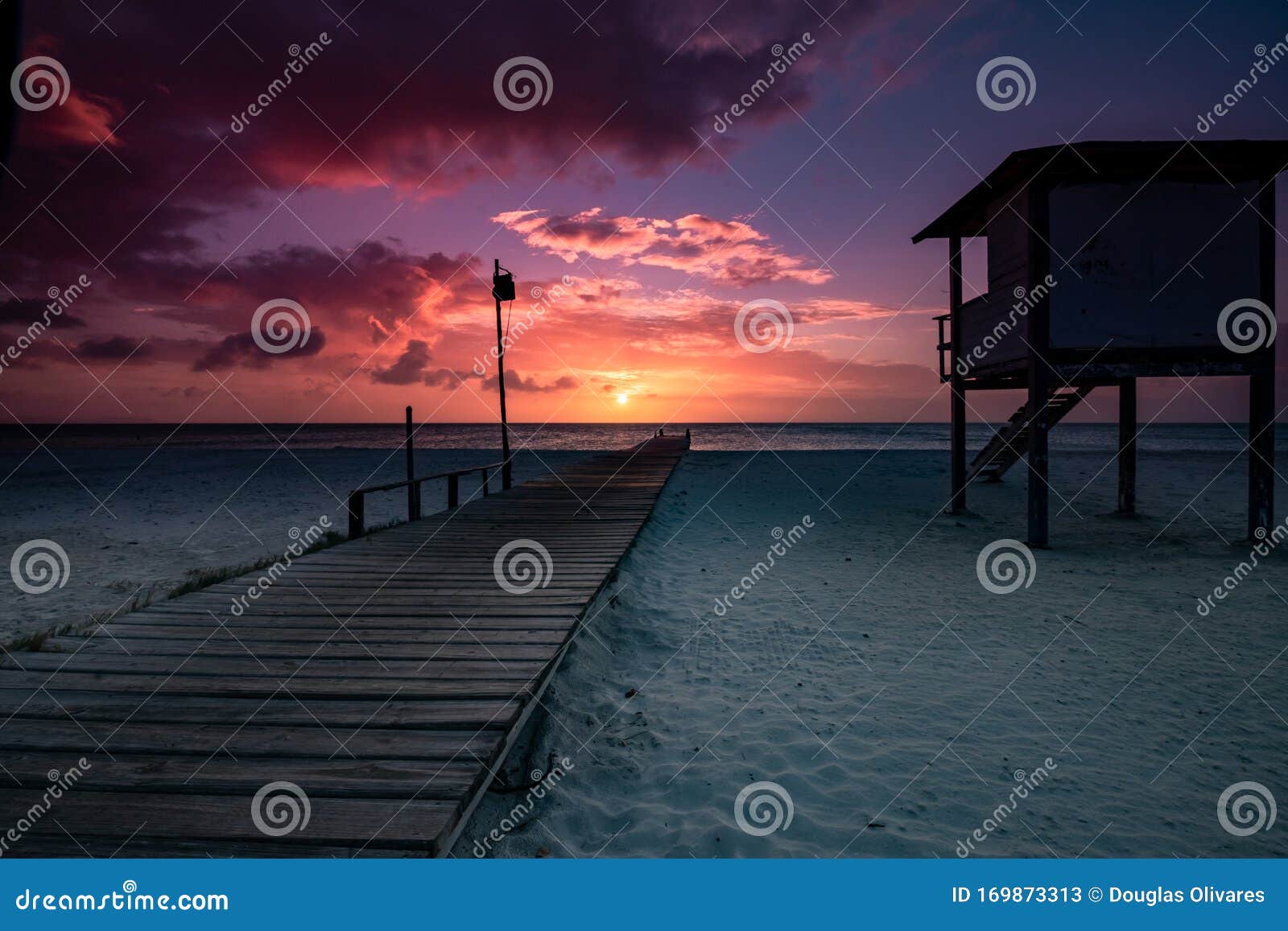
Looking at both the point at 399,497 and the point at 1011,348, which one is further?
the point at 399,497

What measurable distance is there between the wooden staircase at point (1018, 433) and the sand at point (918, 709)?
10.3 feet

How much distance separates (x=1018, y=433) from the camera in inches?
485

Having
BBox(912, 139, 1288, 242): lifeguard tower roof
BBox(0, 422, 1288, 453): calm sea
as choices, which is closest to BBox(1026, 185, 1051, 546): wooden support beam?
BBox(912, 139, 1288, 242): lifeguard tower roof

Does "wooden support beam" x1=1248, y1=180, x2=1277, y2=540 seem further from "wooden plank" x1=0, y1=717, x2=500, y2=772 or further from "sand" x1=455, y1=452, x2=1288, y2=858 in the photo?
"wooden plank" x1=0, y1=717, x2=500, y2=772

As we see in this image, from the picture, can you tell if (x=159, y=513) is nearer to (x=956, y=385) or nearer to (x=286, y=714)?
(x=286, y=714)

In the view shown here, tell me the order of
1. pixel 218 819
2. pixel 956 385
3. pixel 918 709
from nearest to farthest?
1. pixel 218 819
2. pixel 918 709
3. pixel 956 385

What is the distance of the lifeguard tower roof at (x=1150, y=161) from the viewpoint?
9.16 meters

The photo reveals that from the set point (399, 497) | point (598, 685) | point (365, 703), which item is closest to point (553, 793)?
point (365, 703)

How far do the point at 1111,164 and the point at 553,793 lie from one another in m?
11.8

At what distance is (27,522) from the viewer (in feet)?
53.5

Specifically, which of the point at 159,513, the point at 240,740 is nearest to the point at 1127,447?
the point at 240,740

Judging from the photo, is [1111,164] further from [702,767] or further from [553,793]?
[553,793]

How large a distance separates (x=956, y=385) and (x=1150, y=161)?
472cm

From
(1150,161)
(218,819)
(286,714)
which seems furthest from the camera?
(1150,161)
